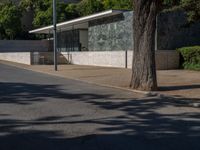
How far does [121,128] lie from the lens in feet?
27.9

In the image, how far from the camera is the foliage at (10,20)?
190ft

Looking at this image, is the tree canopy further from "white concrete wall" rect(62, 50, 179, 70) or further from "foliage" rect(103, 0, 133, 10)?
"white concrete wall" rect(62, 50, 179, 70)

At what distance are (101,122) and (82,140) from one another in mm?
1678

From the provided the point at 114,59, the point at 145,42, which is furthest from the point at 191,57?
the point at 145,42

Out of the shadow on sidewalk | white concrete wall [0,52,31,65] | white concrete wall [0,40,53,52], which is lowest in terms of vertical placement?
the shadow on sidewalk

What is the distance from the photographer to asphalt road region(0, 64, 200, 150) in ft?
23.8

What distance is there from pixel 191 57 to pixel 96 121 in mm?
16292

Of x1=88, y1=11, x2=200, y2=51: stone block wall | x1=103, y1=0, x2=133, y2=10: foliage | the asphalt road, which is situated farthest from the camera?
x1=103, y1=0, x2=133, y2=10: foliage

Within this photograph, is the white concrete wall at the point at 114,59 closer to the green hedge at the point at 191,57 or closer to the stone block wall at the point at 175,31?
the green hedge at the point at 191,57

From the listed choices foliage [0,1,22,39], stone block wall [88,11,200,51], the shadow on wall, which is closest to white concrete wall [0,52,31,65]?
stone block wall [88,11,200,51]

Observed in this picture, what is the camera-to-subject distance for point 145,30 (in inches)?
570

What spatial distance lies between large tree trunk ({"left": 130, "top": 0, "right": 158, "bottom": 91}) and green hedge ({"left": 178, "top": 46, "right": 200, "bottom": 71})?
9.57 metres

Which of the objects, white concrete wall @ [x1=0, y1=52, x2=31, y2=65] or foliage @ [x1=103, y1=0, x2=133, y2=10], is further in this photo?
foliage @ [x1=103, y1=0, x2=133, y2=10]

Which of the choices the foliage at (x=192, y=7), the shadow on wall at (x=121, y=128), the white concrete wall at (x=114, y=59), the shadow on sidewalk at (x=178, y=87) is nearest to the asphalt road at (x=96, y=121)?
the shadow on wall at (x=121, y=128)
